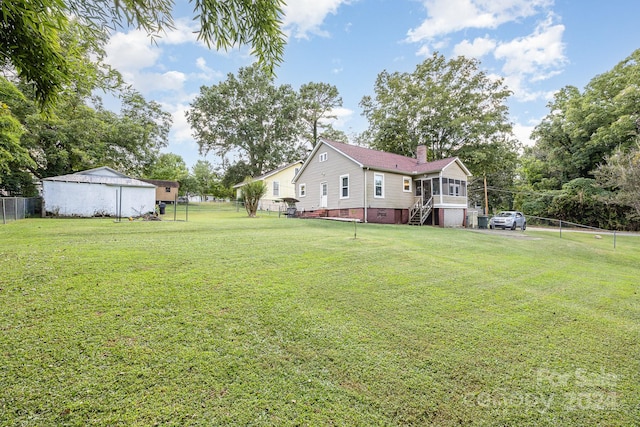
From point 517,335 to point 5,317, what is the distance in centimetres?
525

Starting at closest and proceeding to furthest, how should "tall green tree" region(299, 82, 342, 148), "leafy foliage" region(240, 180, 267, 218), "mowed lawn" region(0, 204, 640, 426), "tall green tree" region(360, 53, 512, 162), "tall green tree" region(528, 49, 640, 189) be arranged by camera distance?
"mowed lawn" region(0, 204, 640, 426)
"leafy foliage" region(240, 180, 267, 218)
"tall green tree" region(528, 49, 640, 189)
"tall green tree" region(360, 53, 512, 162)
"tall green tree" region(299, 82, 342, 148)

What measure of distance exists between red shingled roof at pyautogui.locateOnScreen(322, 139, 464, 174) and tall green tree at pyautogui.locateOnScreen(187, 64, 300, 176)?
16.1m

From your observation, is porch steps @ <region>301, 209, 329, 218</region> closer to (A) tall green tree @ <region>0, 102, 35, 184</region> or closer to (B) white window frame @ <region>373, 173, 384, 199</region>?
(B) white window frame @ <region>373, 173, 384, 199</region>

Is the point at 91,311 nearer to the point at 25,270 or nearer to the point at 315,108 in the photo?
the point at 25,270

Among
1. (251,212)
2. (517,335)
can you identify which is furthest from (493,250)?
(251,212)

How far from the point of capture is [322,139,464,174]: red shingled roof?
57.6 feet

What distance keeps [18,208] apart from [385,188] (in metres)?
19.2

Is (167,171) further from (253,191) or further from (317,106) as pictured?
(253,191)

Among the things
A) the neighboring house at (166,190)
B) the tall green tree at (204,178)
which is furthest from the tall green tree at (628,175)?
the tall green tree at (204,178)

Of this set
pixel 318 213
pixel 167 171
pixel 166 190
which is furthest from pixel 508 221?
pixel 167 171

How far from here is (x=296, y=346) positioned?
101 inches

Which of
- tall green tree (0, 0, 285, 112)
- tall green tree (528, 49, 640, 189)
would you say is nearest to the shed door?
tall green tree (0, 0, 285, 112)

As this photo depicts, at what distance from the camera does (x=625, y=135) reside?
21.4 metres

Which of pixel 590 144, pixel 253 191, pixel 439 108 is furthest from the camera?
pixel 439 108
